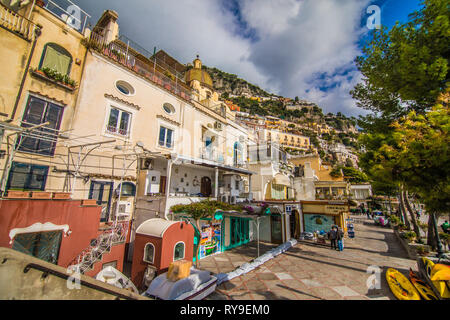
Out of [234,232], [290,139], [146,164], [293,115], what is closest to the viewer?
[146,164]

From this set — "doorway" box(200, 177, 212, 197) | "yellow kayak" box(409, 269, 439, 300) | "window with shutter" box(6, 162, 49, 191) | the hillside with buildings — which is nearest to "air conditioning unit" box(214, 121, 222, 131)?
"doorway" box(200, 177, 212, 197)

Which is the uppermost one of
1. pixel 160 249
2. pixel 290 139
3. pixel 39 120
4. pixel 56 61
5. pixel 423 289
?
pixel 290 139

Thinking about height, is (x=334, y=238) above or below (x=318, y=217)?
below

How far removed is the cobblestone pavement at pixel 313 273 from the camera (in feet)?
24.8

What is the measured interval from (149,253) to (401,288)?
11.2 meters

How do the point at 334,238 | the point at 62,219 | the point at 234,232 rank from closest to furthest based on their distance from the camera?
the point at 62,219 < the point at 334,238 < the point at 234,232

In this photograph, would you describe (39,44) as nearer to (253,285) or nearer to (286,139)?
(253,285)

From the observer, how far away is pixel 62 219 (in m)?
8.52

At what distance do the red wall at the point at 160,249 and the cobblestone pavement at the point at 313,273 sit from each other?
2998 mm

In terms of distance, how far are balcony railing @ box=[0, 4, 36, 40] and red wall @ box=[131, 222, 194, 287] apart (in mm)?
11935

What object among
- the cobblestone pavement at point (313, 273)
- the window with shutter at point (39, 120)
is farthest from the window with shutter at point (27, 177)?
the cobblestone pavement at point (313, 273)

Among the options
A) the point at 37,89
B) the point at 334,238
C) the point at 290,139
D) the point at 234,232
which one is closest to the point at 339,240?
the point at 334,238

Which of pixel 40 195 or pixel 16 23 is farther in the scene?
pixel 16 23

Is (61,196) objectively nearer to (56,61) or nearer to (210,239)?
(56,61)
